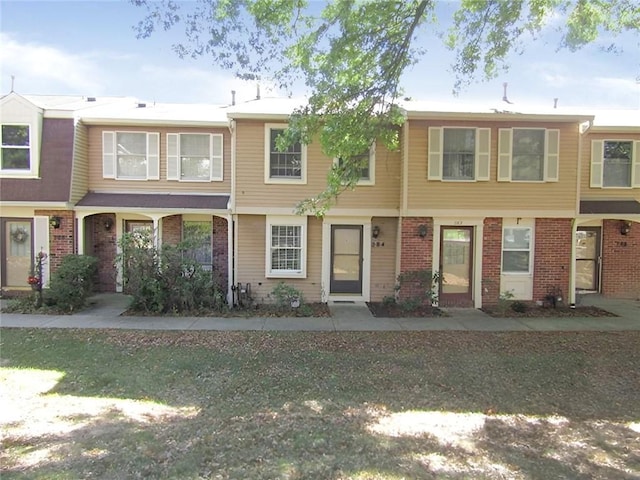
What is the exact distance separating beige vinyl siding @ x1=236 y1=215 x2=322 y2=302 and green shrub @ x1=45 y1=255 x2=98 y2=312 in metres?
3.77

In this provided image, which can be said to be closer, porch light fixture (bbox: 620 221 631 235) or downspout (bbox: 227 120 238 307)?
downspout (bbox: 227 120 238 307)

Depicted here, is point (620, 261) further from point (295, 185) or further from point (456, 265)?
point (295, 185)

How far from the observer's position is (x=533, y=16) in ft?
30.0

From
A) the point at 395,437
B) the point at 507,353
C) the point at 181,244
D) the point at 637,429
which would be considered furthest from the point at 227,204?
the point at 637,429

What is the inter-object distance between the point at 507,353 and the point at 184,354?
5588 mm

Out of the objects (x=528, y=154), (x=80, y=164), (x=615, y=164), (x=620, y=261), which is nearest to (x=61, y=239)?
(x=80, y=164)

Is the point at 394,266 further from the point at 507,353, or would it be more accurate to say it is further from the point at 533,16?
the point at 533,16

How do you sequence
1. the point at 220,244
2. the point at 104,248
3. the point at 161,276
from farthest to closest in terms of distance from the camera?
the point at 104,248 → the point at 220,244 → the point at 161,276

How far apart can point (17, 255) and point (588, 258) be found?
55.8 feet

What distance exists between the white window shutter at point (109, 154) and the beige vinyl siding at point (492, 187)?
28.2 feet

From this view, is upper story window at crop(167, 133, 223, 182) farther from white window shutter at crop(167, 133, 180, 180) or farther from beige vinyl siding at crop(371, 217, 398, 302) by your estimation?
beige vinyl siding at crop(371, 217, 398, 302)

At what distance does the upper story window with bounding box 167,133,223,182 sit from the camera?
40.4 ft

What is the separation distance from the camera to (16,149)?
1154 cm

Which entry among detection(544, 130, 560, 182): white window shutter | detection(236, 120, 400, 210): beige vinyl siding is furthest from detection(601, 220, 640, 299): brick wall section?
detection(236, 120, 400, 210): beige vinyl siding
